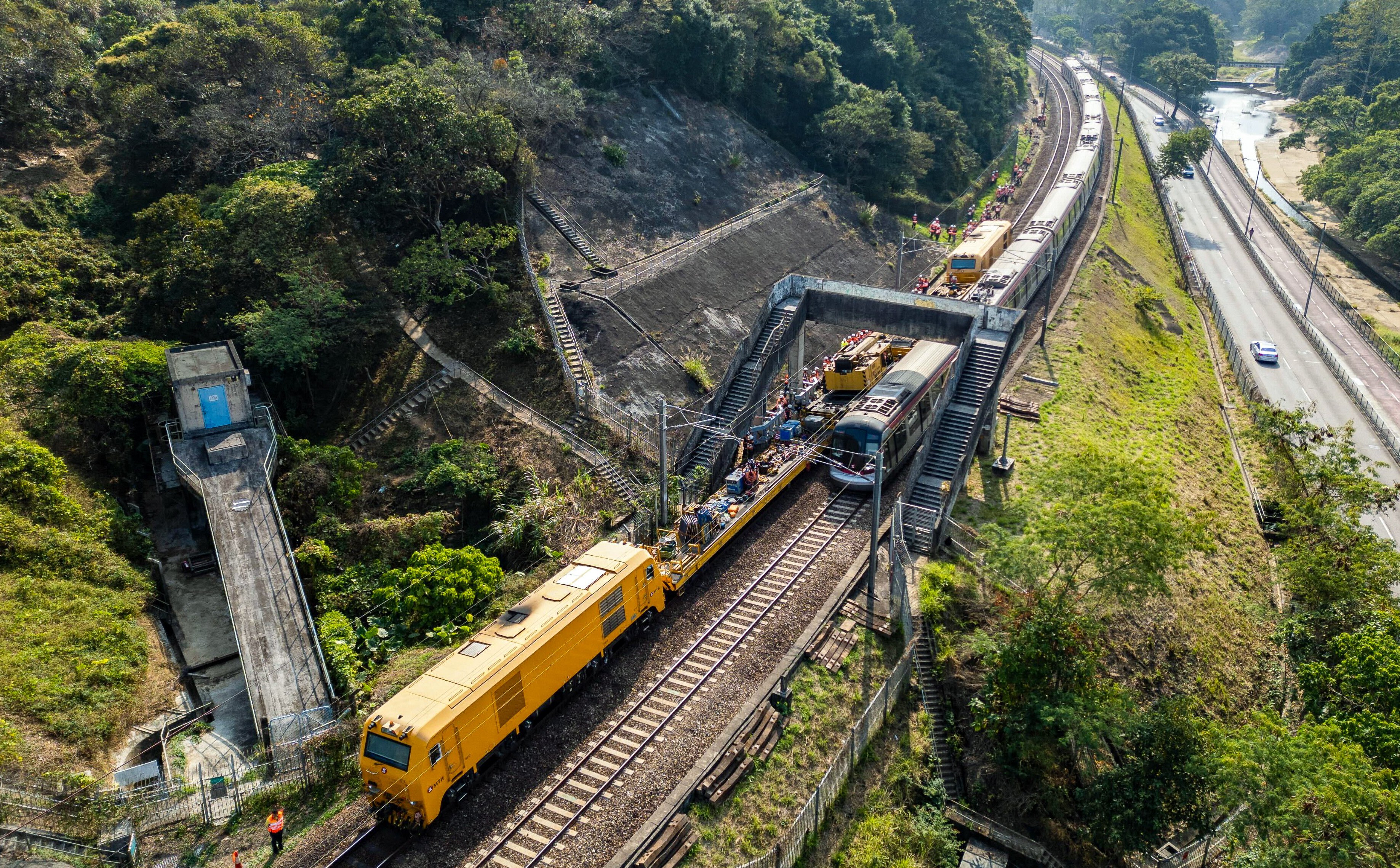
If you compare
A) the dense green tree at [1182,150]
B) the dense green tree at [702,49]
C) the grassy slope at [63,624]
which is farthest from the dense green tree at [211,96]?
the dense green tree at [1182,150]

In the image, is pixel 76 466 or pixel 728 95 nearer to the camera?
pixel 76 466

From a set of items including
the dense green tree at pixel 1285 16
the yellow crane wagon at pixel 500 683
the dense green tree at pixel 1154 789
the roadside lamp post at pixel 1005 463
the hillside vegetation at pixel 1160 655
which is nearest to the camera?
the yellow crane wagon at pixel 500 683

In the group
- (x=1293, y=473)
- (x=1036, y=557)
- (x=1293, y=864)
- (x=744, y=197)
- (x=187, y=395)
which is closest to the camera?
(x=1293, y=864)

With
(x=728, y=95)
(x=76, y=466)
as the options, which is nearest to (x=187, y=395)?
(x=76, y=466)

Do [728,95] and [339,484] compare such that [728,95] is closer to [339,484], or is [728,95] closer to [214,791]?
[339,484]

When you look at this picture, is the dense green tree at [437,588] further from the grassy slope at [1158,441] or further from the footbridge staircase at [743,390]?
the grassy slope at [1158,441]

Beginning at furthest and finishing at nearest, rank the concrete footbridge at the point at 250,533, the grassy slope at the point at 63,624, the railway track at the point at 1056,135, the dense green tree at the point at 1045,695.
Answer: the railway track at the point at 1056,135 → the concrete footbridge at the point at 250,533 → the dense green tree at the point at 1045,695 → the grassy slope at the point at 63,624

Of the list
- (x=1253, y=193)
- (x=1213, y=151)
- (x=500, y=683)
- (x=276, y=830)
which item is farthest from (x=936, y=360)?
(x=1213, y=151)

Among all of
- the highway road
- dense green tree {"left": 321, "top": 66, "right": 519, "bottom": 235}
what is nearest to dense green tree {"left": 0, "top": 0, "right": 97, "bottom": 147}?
dense green tree {"left": 321, "top": 66, "right": 519, "bottom": 235}
